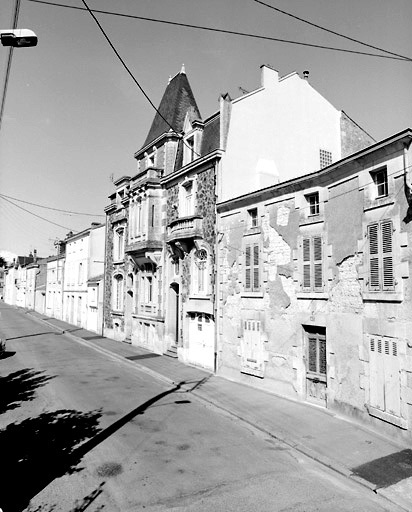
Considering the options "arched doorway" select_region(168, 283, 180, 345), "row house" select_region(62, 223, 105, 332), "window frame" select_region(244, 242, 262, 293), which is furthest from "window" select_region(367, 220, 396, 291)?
"row house" select_region(62, 223, 105, 332)

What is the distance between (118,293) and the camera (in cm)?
2983

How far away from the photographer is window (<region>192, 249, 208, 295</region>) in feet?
63.9

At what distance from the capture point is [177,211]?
22000 millimetres

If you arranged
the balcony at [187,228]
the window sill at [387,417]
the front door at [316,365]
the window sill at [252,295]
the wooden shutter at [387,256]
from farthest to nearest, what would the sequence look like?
the balcony at [187,228] < the window sill at [252,295] < the front door at [316,365] < the wooden shutter at [387,256] < the window sill at [387,417]

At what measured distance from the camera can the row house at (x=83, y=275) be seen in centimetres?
3484

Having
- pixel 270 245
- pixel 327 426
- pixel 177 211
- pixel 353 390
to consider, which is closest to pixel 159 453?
pixel 327 426

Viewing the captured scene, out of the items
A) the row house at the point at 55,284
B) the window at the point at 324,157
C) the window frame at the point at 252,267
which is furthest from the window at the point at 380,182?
the row house at the point at 55,284

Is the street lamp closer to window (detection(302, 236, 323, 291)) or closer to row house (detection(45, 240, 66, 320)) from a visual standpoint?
window (detection(302, 236, 323, 291))

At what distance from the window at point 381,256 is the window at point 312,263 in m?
2.06

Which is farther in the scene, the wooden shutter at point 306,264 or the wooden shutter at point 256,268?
the wooden shutter at point 256,268

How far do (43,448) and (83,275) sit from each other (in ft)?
97.0

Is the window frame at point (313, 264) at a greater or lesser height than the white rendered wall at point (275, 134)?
lesser

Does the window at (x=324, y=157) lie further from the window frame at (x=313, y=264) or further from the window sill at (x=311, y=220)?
the window frame at (x=313, y=264)

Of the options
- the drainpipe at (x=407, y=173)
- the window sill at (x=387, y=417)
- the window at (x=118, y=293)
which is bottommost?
the window sill at (x=387, y=417)
